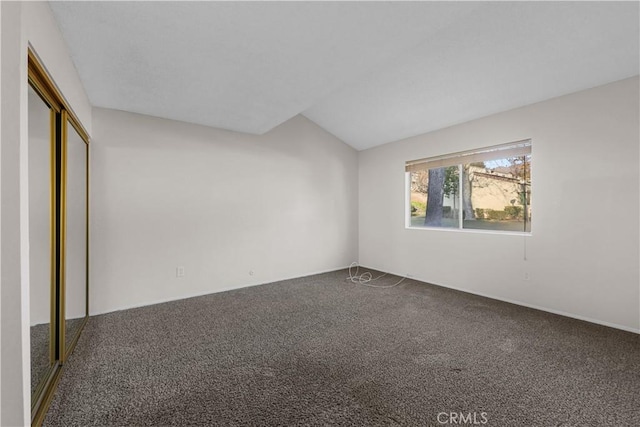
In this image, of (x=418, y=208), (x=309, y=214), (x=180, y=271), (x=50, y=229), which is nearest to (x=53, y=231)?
(x=50, y=229)

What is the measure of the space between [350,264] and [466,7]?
426 centimetres

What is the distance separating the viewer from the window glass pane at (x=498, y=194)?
344cm

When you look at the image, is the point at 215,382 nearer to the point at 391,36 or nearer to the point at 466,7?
the point at 391,36

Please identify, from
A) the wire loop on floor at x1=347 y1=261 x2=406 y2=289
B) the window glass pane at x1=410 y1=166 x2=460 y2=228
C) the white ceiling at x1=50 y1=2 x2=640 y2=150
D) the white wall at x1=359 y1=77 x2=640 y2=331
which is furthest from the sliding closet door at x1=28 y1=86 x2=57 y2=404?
the window glass pane at x1=410 y1=166 x2=460 y2=228

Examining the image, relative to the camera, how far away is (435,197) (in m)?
4.46

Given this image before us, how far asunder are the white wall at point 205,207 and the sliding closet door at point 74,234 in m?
0.22

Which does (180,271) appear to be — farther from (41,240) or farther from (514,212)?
(514,212)

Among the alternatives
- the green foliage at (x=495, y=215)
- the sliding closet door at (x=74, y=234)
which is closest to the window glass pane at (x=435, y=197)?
the green foliage at (x=495, y=215)

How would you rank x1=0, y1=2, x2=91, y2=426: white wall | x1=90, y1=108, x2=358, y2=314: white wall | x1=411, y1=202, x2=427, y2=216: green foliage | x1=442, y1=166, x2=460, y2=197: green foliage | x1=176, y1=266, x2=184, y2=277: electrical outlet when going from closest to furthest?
1. x1=0, y1=2, x2=91, y2=426: white wall
2. x1=90, y1=108, x2=358, y2=314: white wall
3. x1=176, y1=266, x2=184, y2=277: electrical outlet
4. x1=442, y1=166, x2=460, y2=197: green foliage
5. x1=411, y1=202, x2=427, y2=216: green foliage

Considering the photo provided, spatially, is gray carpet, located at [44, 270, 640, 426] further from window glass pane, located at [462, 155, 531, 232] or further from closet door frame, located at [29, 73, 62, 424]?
window glass pane, located at [462, 155, 531, 232]

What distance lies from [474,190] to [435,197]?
1.99 ft

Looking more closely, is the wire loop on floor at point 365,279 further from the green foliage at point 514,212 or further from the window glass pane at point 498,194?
the green foliage at point 514,212

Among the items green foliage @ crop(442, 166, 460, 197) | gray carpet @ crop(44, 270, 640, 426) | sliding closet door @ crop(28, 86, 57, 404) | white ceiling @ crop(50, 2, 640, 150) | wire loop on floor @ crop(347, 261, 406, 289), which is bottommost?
gray carpet @ crop(44, 270, 640, 426)

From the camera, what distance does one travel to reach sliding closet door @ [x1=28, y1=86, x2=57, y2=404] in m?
1.62
